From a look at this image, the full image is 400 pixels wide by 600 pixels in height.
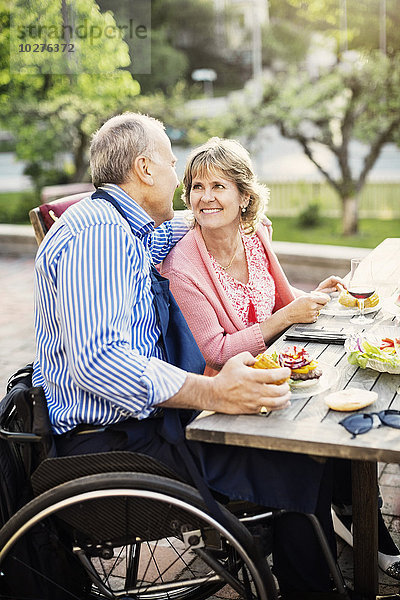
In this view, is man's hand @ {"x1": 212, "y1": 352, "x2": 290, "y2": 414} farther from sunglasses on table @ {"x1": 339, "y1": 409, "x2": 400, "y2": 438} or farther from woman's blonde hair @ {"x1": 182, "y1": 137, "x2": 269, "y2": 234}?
woman's blonde hair @ {"x1": 182, "y1": 137, "x2": 269, "y2": 234}

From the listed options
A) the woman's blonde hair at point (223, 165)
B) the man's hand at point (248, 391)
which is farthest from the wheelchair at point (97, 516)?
the woman's blonde hair at point (223, 165)

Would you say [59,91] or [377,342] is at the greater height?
[59,91]

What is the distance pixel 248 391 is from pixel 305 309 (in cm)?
86

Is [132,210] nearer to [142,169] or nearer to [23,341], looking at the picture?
[142,169]

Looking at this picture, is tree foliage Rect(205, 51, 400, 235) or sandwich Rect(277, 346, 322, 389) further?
tree foliage Rect(205, 51, 400, 235)

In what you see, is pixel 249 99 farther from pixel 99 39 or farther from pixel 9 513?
pixel 9 513

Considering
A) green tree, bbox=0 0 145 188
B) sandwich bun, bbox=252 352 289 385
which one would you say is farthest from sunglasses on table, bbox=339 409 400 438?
green tree, bbox=0 0 145 188

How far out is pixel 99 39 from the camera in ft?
32.2

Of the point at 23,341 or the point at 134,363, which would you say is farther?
the point at 23,341

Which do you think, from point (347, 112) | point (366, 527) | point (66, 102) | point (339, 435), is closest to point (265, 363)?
point (339, 435)

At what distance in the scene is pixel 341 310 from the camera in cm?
284

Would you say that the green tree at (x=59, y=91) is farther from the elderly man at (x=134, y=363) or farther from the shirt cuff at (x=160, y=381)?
the shirt cuff at (x=160, y=381)

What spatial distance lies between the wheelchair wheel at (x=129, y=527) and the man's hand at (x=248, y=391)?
0.79 ft

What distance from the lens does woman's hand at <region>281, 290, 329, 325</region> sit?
2656 millimetres
